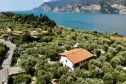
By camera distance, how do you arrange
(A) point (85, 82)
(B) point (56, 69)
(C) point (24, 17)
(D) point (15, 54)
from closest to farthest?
(A) point (85, 82) < (B) point (56, 69) < (D) point (15, 54) < (C) point (24, 17)

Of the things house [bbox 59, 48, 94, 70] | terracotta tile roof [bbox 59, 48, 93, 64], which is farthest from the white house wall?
terracotta tile roof [bbox 59, 48, 93, 64]

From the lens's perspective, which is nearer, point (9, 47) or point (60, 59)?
point (60, 59)

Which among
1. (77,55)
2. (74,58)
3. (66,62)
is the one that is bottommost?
(66,62)

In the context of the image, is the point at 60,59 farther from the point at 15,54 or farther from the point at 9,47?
the point at 9,47

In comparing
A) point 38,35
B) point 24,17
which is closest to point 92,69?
point 38,35

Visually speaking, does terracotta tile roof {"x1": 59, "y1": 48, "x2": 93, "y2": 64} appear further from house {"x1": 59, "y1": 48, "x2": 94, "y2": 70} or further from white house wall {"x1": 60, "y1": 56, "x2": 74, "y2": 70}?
white house wall {"x1": 60, "y1": 56, "x2": 74, "y2": 70}

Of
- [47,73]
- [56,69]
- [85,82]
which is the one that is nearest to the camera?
[85,82]

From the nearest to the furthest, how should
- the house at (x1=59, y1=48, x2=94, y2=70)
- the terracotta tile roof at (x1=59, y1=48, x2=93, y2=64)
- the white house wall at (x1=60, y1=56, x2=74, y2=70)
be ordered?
the white house wall at (x1=60, y1=56, x2=74, y2=70) < the house at (x1=59, y1=48, x2=94, y2=70) < the terracotta tile roof at (x1=59, y1=48, x2=93, y2=64)

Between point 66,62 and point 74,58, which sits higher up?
point 74,58

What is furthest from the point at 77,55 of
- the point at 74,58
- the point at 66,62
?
the point at 66,62

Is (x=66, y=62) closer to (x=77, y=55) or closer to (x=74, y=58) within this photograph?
(x=74, y=58)

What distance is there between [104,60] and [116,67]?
3101 mm

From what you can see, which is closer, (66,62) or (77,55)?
(66,62)

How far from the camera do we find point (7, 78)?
25859 mm
